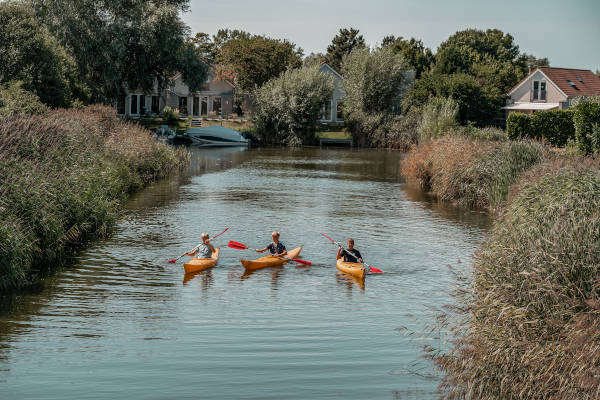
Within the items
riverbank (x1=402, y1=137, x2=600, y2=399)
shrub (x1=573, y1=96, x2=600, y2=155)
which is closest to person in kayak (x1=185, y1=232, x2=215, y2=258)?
riverbank (x1=402, y1=137, x2=600, y2=399)

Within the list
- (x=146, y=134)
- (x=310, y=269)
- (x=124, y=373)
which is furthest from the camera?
(x=146, y=134)

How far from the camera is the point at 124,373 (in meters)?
10.2

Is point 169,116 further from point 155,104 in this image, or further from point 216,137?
point 155,104

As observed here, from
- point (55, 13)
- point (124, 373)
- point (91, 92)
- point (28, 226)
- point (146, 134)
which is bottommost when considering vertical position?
point (124, 373)

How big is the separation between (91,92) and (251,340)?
47795 mm

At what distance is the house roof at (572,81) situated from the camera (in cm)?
7519

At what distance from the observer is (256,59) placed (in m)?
76.3

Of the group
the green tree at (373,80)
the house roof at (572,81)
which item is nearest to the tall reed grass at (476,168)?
the green tree at (373,80)

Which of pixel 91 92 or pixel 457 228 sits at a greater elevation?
pixel 91 92

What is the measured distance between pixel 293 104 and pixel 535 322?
5778cm

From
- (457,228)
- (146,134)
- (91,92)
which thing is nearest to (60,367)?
(457,228)

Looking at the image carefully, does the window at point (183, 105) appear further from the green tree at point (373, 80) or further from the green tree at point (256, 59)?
the green tree at point (373, 80)

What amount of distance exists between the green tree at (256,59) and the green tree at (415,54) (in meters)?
16.2

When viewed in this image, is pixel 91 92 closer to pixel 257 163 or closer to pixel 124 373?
pixel 257 163
